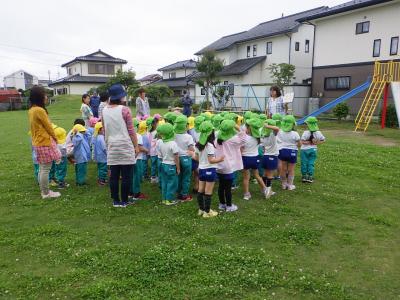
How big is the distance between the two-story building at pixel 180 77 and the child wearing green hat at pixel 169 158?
121 feet

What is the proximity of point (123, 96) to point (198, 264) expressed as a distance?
3.19 m

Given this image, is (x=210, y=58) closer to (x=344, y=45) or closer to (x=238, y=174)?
(x=344, y=45)

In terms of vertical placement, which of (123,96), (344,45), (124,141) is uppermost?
(344,45)

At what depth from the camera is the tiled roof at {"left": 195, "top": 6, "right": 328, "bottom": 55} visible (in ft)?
107

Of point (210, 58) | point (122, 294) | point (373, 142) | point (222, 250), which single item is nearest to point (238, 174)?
point (222, 250)

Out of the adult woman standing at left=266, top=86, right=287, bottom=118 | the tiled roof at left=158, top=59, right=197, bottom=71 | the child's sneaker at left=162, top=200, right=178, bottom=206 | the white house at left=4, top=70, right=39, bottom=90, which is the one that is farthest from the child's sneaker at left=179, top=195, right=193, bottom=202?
the white house at left=4, top=70, right=39, bottom=90

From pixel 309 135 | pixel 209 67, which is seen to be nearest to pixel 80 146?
pixel 309 135

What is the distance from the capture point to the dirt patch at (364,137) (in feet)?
46.3

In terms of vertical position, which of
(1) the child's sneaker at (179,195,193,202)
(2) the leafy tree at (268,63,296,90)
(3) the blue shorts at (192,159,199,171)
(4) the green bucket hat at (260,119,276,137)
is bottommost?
(1) the child's sneaker at (179,195,193,202)

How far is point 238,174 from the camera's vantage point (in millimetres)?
8500

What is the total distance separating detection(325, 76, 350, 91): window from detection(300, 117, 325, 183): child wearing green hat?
18.7 m

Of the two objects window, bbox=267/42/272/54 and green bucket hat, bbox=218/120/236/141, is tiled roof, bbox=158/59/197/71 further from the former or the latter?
green bucket hat, bbox=218/120/236/141

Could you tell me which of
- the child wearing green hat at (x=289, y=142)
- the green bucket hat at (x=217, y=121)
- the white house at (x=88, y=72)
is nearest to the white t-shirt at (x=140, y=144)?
the green bucket hat at (x=217, y=121)

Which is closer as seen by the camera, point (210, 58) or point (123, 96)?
point (123, 96)
